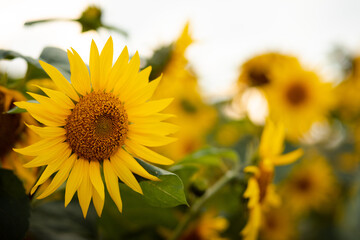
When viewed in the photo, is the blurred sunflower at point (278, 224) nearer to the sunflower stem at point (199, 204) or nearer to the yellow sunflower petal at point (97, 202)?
the sunflower stem at point (199, 204)

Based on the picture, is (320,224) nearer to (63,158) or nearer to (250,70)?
(250,70)

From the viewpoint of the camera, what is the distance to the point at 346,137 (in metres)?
2.04

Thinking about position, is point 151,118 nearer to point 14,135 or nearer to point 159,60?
point 14,135

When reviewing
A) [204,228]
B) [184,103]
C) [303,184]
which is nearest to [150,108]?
[204,228]

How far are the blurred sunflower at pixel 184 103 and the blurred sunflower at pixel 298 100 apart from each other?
1.06ft

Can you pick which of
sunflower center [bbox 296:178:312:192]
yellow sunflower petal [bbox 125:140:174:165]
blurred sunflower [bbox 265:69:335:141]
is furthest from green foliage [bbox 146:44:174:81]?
sunflower center [bbox 296:178:312:192]

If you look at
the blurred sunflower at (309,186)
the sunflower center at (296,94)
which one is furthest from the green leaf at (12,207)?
the blurred sunflower at (309,186)

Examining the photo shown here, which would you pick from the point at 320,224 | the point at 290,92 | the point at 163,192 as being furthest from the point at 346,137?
the point at 163,192

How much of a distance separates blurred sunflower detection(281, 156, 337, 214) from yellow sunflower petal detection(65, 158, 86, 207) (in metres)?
1.24

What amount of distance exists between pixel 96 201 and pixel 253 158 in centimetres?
46

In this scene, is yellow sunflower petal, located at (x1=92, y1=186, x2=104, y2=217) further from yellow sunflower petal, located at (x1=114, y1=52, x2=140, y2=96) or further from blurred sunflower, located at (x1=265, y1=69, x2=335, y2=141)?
blurred sunflower, located at (x1=265, y1=69, x2=335, y2=141)

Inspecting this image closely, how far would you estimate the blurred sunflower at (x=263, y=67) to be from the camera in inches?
55.2

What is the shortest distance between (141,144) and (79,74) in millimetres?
134

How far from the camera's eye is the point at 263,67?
4.75ft
